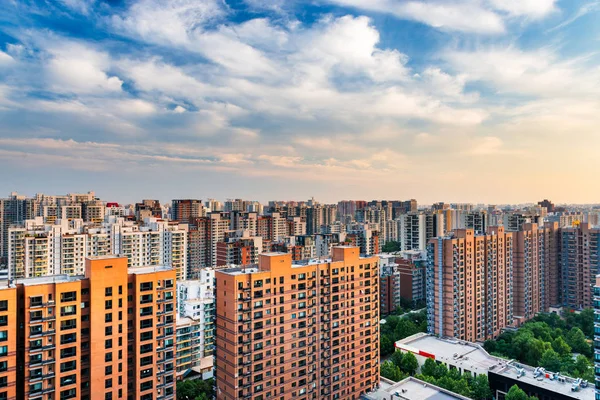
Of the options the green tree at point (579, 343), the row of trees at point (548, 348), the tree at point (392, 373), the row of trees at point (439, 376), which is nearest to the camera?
the row of trees at point (439, 376)

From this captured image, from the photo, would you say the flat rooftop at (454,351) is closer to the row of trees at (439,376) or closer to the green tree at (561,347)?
the row of trees at (439,376)

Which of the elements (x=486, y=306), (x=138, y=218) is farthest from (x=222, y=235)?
(x=486, y=306)

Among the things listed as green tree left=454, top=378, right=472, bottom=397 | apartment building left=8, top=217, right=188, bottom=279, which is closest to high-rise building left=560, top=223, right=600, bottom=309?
green tree left=454, top=378, right=472, bottom=397

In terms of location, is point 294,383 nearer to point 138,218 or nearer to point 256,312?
point 256,312

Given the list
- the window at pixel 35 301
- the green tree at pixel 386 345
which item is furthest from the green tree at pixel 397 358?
the window at pixel 35 301

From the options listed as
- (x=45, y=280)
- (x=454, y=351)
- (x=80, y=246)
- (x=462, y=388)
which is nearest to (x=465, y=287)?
(x=454, y=351)

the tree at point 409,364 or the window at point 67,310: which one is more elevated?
the window at point 67,310
